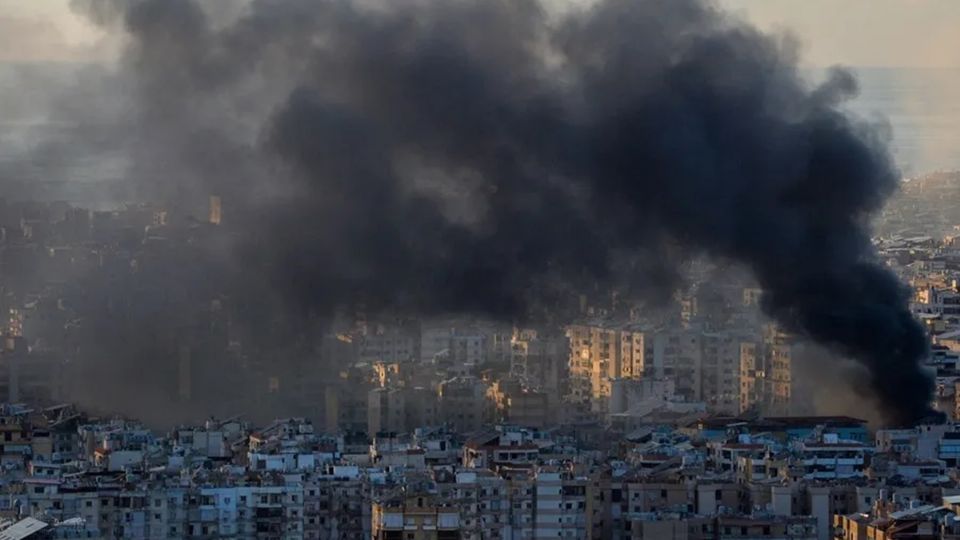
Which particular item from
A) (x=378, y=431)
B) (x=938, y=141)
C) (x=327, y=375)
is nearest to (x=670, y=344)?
(x=327, y=375)

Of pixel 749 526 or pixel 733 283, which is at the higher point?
pixel 733 283

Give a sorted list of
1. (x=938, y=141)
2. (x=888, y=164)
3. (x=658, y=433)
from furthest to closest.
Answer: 1. (x=938, y=141)
2. (x=888, y=164)
3. (x=658, y=433)

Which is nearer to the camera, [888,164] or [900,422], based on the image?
[900,422]

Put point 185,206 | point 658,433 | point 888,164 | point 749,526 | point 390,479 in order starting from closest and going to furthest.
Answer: point 749,526 → point 390,479 → point 658,433 → point 888,164 → point 185,206

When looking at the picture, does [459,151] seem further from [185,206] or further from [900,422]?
[900,422]

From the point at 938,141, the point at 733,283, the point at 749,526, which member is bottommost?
the point at 749,526

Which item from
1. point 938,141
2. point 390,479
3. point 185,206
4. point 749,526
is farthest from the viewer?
point 938,141

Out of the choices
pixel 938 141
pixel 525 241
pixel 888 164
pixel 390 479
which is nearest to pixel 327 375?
pixel 525 241

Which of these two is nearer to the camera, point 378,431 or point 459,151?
point 378,431

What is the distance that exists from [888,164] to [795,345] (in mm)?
3622

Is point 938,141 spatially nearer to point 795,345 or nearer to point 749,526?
point 795,345

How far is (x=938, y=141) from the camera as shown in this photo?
3743 inches

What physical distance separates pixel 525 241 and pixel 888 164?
4.37 meters

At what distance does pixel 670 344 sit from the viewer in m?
44.0
